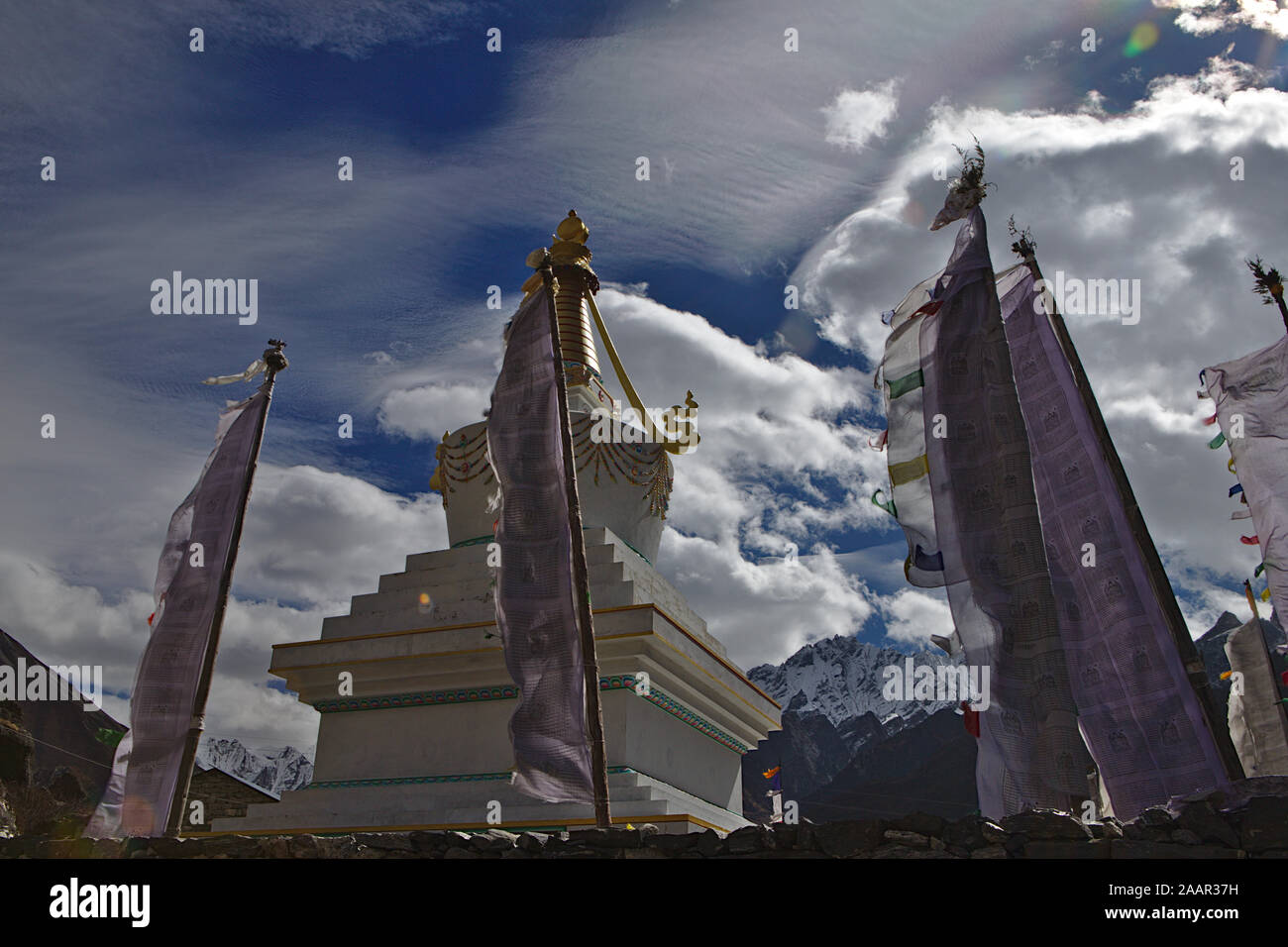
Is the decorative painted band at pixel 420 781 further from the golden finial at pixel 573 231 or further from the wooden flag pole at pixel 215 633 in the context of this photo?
the golden finial at pixel 573 231

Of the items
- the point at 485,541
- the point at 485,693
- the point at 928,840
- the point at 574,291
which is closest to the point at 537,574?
the point at 928,840

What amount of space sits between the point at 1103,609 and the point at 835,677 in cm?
14359

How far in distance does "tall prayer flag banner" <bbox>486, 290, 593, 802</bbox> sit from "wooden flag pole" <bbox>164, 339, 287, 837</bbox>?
2.63 meters

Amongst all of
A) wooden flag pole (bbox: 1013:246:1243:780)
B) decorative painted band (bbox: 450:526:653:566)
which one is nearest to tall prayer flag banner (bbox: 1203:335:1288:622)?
wooden flag pole (bbox: 1013:246:1243:780)

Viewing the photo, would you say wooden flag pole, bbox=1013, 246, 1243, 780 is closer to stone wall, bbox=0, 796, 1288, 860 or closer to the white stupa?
stone wall, bbox=0, 796, 1288, 860

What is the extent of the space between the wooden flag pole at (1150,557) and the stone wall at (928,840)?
1.75 meters

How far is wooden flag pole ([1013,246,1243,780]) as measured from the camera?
6.02 metres

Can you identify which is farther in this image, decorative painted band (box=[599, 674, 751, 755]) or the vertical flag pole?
decorative painted band (box=[599, 674, 751, 755])

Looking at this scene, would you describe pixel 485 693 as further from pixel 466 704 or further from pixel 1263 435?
pixel 1263 435

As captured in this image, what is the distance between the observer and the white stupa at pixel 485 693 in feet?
32.0

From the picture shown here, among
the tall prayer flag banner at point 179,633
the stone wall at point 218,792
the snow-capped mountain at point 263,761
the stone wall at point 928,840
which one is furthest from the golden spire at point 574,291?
the snow-capped mountain at point 263,761
